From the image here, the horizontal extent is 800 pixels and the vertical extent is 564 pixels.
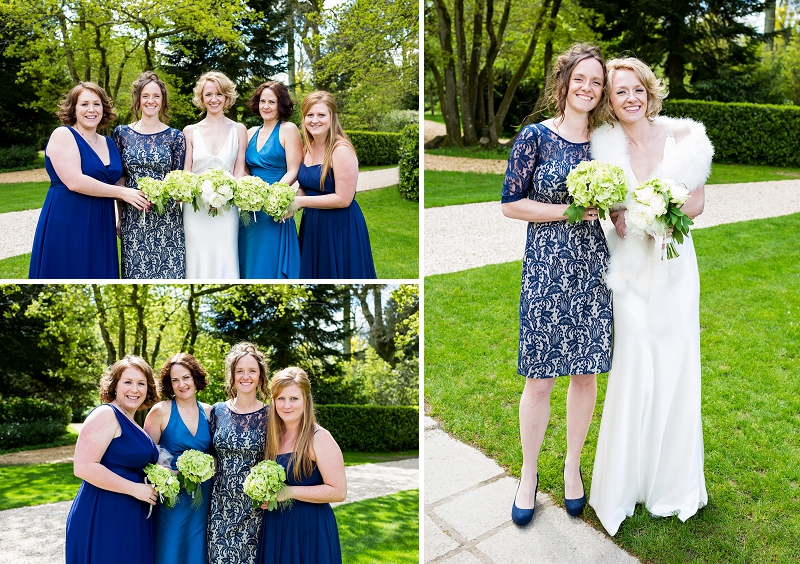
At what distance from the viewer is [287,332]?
42.6ft

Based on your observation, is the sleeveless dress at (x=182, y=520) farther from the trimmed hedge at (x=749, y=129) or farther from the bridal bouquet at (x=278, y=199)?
the trimmed hedge at (x=749, y=129)

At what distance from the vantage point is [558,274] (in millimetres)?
3496

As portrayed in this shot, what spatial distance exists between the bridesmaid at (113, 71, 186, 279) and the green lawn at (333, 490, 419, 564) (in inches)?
157

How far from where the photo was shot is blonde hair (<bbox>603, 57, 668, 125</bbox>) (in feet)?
10.8

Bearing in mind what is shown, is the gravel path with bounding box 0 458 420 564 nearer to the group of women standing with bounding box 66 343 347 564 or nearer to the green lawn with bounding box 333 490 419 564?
the green lawn with bounding box 333 490 419 564

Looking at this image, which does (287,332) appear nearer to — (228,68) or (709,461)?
(228,68)

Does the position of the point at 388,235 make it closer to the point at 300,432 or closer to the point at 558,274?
the point at 300,432

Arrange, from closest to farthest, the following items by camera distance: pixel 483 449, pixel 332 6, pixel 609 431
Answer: pixel 609 431, pixel 483 449, pixel 332 6

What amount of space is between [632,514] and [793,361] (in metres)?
3.15

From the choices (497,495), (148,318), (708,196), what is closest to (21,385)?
(148,318)

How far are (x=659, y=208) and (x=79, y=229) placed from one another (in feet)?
11.5

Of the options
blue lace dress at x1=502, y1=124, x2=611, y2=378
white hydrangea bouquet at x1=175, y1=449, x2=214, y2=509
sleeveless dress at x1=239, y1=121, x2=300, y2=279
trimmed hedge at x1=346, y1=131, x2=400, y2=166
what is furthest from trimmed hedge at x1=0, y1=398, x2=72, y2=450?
blue lace dress at x1=502, y1=124, x2=611, y2=378

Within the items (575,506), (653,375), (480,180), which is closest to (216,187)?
(653,375)

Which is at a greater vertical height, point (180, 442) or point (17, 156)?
point (17, 156)
